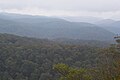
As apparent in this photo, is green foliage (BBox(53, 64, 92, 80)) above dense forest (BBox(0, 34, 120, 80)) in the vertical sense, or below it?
above

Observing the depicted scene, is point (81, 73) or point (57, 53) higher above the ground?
point (81, 73)

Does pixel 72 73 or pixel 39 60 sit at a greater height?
pixel 72 73

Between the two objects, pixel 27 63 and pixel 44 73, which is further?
pixel 27 63

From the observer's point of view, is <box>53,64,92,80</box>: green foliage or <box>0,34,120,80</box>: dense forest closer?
<box>53,64,92,80</box>: green foliage

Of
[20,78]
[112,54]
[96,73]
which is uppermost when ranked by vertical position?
[112,54]

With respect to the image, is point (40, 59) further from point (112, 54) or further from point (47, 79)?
point (112, 54)

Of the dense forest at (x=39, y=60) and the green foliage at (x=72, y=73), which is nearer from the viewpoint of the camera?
the green foliage at (x=72, y=73)

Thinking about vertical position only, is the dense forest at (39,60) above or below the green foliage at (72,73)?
below

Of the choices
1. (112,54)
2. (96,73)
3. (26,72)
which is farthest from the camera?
(26,72)

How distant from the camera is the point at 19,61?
5328 centimetres

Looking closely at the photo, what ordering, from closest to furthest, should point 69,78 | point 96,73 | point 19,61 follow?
point 69,78 < point 96,73 < point 19,61

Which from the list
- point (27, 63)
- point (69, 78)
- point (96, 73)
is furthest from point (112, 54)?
point (27, 63)

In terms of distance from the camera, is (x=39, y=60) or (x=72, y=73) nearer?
(x=72, y=73)

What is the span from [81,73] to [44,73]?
36.4 m
